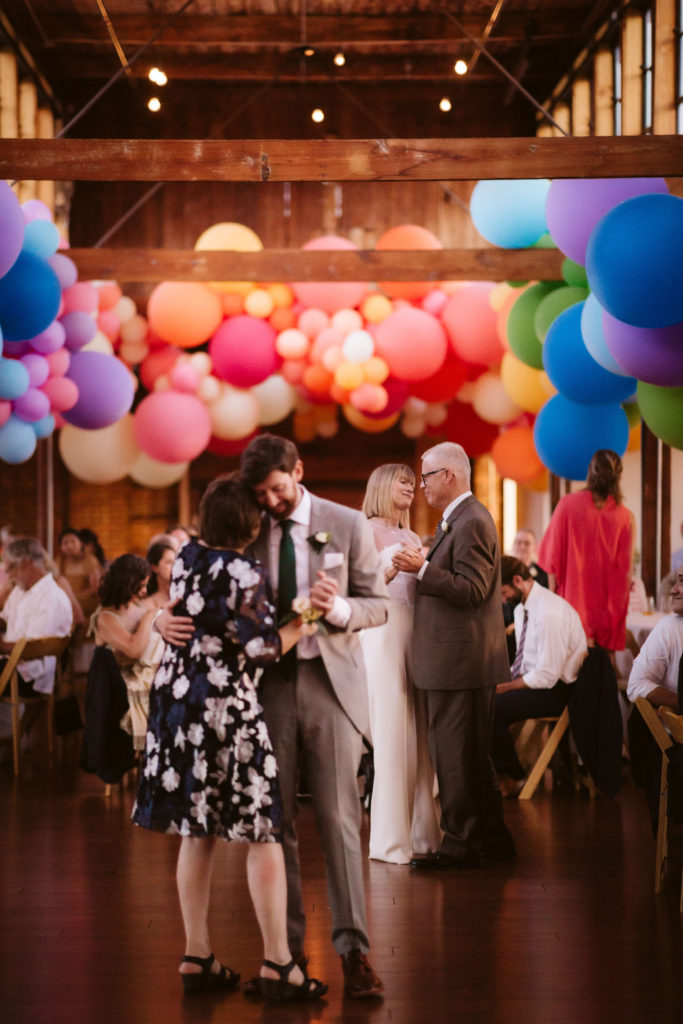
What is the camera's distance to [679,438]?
17.3 feet

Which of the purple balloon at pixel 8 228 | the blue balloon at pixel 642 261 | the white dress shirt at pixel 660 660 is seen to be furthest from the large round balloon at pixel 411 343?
the white dress shirt at pixel 660 660

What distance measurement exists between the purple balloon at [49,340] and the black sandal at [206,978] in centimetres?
420

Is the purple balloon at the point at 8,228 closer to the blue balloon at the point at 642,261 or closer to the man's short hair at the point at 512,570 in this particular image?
the blue balloon at the point at 642,261

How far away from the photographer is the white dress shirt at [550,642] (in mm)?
5438

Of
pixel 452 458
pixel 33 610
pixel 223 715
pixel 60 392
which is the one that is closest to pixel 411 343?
pixel 60 392

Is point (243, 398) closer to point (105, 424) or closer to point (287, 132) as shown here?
point (105, 424)

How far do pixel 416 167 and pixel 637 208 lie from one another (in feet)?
3.97

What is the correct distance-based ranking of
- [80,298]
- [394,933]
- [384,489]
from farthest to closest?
1. [80,298]
2. [384,489]
3. [394,933]

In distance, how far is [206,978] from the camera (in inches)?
122

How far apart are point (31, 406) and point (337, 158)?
2.28 m

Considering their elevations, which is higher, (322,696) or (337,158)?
(337,158)

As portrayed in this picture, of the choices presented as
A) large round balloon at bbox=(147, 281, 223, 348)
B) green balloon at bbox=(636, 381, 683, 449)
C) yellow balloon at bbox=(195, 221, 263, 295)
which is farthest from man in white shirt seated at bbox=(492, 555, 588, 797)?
yellow balloon at bbox=(195, 221, 263, 295)

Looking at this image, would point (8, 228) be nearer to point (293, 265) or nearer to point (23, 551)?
point (23, 551)

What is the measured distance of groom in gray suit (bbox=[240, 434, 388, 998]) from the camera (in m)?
3.03
